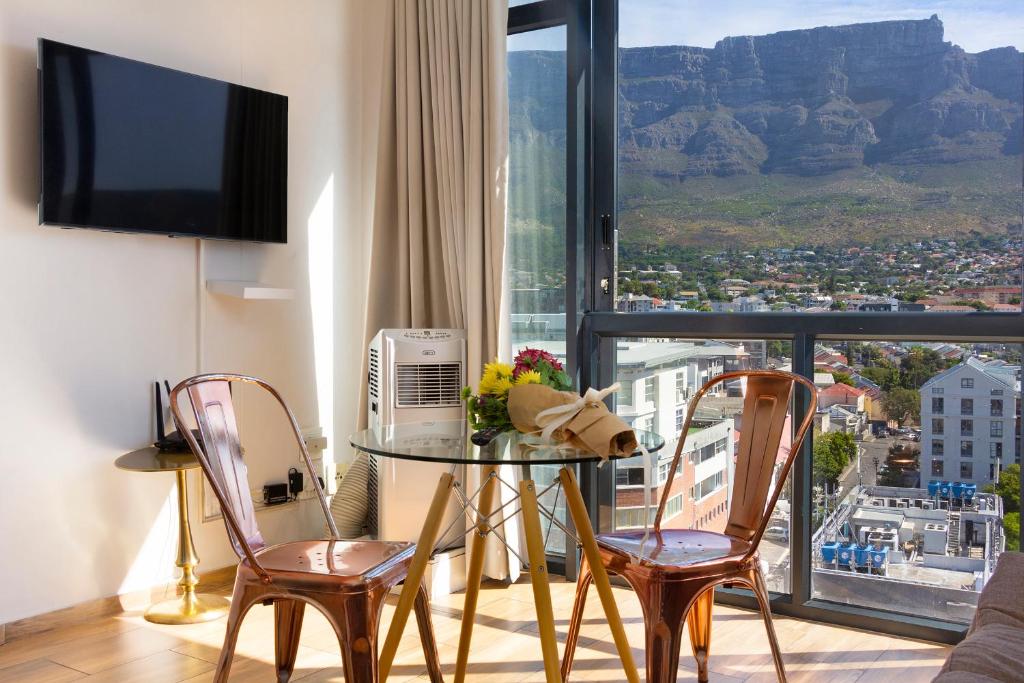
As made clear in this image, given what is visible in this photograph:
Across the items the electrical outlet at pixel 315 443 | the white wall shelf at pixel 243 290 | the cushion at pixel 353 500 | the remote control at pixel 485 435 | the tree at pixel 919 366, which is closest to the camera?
the remote control at pixel 485 435

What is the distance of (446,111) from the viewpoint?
3.68 meters

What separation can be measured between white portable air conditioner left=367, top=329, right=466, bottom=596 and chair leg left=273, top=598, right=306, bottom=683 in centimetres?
Result: 101

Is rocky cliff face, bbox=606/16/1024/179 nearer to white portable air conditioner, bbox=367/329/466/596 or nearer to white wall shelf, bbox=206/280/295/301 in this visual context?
white portable air conditioner, bbox=367/329/466/596

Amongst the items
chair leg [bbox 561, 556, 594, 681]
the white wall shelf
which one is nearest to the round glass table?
chair leg [bbox 561, 556, 594, 681]

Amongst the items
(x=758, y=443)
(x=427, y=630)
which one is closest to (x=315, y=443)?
(x=427, y=630)

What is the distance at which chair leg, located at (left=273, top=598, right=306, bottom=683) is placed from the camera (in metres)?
2.41

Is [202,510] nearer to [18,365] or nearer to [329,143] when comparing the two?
[18,365]

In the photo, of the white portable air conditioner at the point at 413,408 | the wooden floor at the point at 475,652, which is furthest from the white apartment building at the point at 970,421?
the white portable air conditioner at the point at 413,408

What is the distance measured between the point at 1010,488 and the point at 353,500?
2.35 m

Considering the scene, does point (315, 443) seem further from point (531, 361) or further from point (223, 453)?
point (531, 361)

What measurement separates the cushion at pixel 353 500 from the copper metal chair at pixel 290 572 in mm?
1248

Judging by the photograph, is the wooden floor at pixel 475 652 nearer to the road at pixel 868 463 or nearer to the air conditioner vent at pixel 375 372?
the road at pixel 868 463

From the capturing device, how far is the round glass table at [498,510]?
2.17m

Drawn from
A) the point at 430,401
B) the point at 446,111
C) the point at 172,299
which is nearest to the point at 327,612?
the point at 430,401
